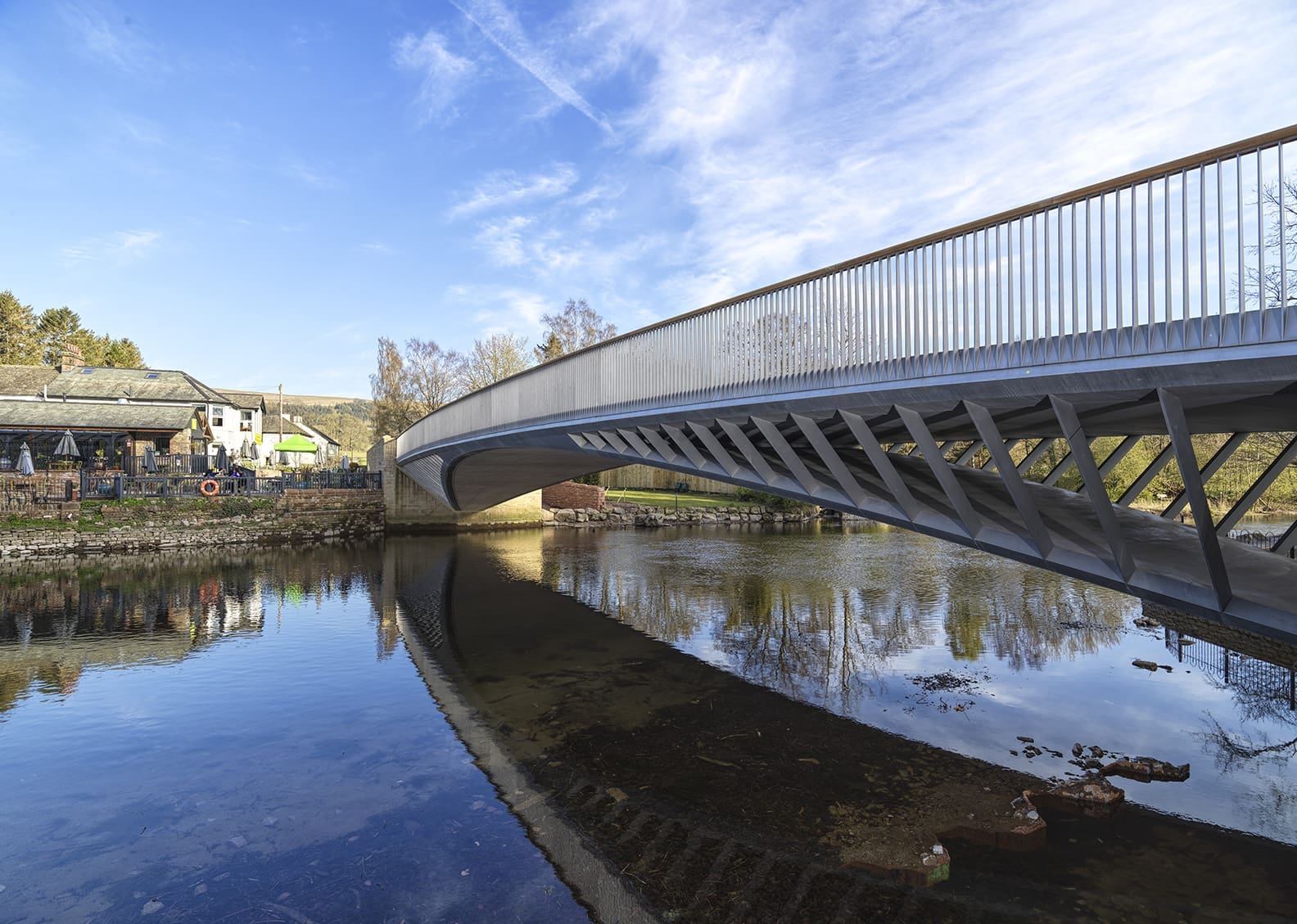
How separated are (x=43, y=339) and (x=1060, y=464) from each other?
81.2 m

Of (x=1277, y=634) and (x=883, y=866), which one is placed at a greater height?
(x=1277, y=634)

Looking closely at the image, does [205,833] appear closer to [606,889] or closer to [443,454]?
[606,889]

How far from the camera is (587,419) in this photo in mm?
14375

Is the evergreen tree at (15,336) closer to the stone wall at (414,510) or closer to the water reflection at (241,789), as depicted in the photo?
the stone wall at (414,510)

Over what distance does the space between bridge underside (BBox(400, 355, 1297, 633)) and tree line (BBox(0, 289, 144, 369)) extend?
6493cm

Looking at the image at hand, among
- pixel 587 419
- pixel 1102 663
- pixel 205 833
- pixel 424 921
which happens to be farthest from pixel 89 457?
pixel 1102 663

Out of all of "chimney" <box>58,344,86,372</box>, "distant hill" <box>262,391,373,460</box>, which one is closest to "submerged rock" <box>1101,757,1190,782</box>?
"chimney" <box>58,344,86,372</box>

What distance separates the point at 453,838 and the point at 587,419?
8979 millimetres

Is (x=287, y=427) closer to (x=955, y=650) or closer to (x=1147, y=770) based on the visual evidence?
(x=955, y=650)

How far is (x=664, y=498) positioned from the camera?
160ft

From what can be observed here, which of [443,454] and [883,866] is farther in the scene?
[443,454]

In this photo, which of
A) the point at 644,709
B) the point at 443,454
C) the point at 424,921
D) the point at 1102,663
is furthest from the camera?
the point at 443,454

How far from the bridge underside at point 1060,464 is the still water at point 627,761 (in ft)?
7.88

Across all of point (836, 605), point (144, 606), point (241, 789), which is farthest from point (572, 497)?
point (241, 789)
